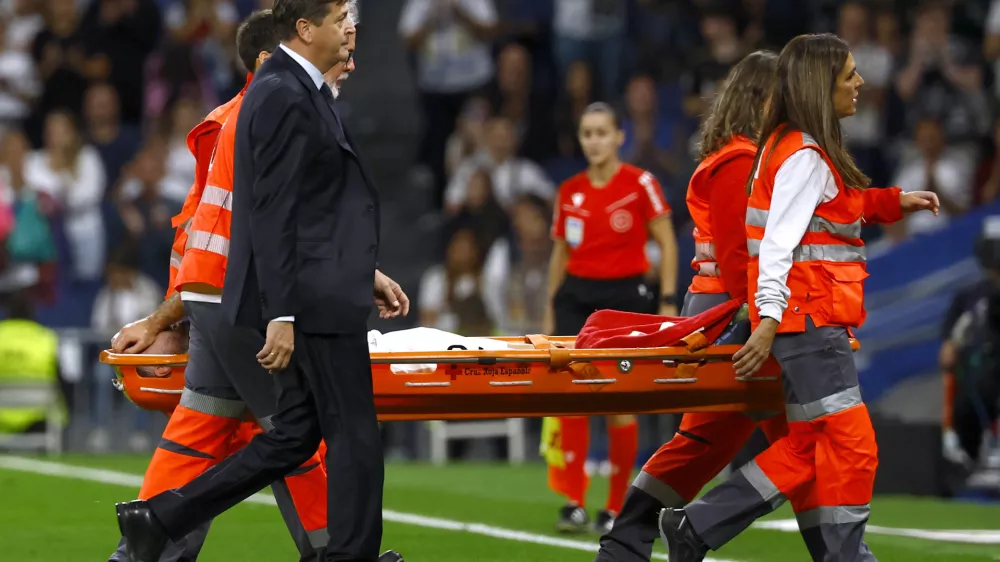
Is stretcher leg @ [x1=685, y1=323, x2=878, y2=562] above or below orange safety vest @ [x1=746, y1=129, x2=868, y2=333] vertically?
below

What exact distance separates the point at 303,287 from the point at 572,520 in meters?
4.00

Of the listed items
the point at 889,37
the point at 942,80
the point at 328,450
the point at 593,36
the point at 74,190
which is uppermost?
the point at 593,36

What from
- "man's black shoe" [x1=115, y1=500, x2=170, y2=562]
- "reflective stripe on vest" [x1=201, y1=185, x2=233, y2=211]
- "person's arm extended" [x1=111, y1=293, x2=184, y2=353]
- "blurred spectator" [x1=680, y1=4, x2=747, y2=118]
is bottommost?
"man's black shoe" [x1=115, y1=500, x2=170, y2=562]

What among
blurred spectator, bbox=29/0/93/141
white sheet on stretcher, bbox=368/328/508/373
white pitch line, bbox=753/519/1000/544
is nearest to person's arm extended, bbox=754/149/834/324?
white sheet on stretcher, bbox=368/328/508/373

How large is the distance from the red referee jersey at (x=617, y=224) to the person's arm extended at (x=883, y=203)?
11.3 ft

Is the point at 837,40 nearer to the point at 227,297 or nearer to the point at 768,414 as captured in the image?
the point at 768,414

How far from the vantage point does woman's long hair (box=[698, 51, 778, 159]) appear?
6.77 m

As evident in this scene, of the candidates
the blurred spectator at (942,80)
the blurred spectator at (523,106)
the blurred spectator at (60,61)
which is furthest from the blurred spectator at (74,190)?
the blurred spectator at (942,80)

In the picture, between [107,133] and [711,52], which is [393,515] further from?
[107,133]

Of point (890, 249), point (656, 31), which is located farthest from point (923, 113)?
point (656, 31)

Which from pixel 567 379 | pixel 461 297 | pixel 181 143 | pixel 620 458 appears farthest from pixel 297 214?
pixel 181 143

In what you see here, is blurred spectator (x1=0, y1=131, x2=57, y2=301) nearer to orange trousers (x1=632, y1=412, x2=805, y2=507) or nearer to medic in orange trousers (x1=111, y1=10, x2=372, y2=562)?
medic in orange trousers (x1=111, y1=10, x2=372, y2=562)

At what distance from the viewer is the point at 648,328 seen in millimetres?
6629

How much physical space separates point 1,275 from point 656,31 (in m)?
6.61
